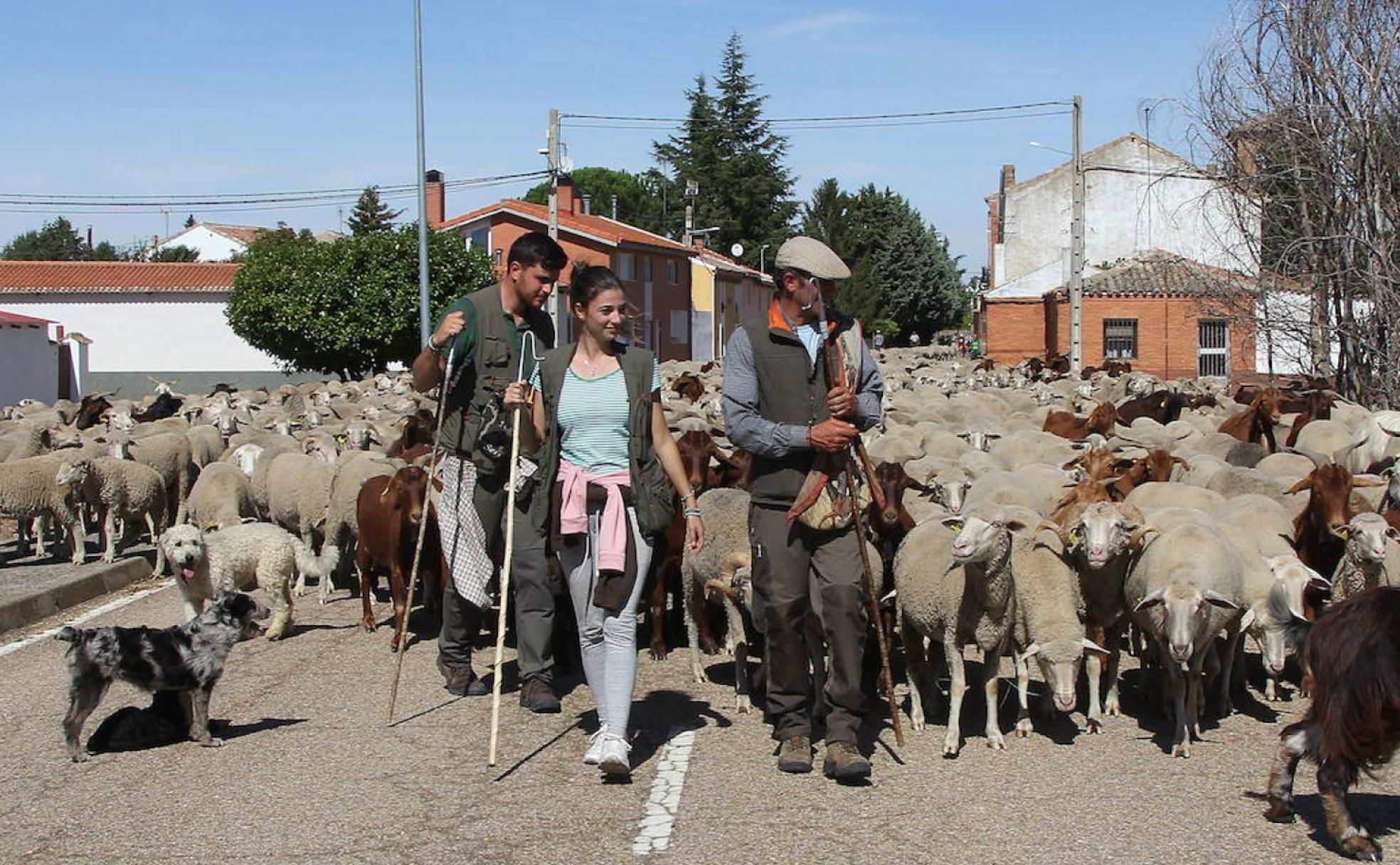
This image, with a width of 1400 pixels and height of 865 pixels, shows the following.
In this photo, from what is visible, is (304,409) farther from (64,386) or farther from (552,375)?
(64,386)

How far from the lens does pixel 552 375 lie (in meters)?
6.75

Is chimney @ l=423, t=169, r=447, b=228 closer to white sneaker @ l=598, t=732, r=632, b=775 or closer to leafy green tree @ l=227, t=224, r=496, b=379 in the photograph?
leafy green tree @ l=227, t=224, r=496, b=379

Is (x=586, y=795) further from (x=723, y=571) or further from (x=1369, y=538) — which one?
(x=1369, y=538)

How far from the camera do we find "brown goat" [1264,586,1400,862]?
524 centimetres

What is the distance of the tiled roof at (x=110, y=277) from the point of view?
209 feet

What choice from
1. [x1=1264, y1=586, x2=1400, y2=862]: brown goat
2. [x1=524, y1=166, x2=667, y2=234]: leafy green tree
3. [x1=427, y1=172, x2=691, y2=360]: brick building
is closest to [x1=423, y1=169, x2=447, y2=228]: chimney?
[x1=427, y1=172, x2=691, y2=360]: brick building

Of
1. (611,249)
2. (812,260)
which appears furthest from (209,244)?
(812,260)

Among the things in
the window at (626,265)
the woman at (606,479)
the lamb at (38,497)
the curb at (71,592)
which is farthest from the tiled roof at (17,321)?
the woman at (606,479)

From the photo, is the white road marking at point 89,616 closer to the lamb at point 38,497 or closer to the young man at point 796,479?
the lamb at point 38,497

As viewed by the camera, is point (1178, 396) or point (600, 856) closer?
point (600, 856)

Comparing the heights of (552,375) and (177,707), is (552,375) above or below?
Result: above

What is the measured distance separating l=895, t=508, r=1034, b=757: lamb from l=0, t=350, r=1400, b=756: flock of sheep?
1 centimetres

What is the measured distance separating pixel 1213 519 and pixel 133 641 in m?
5.97

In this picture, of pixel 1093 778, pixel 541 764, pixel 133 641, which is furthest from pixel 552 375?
pixel 1093 778
